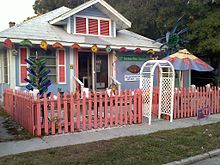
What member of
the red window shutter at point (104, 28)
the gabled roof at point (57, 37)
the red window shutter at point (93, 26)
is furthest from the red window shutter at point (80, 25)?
the red window shutter at point (104, 28)

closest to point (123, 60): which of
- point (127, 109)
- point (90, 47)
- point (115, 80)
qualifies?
point (115, 80)

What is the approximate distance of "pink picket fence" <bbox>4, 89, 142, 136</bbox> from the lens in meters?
7.45

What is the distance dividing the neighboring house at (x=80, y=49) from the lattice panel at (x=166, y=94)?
4.58 meters

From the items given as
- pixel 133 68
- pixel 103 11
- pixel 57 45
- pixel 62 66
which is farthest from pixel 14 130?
pixel 103 11

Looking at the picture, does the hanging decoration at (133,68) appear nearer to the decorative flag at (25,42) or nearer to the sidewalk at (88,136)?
the decorative flag at (25,42)

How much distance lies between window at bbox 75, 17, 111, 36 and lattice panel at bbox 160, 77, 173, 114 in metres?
6.27

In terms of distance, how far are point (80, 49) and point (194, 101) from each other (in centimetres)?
631

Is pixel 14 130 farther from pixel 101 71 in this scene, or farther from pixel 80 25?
pixel 80 25

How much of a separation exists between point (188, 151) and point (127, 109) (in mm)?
3243

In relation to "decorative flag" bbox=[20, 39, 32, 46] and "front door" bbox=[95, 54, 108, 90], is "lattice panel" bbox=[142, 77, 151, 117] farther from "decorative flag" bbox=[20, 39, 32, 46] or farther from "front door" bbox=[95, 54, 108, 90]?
"front door" bbox=[95, 54, 108, 90]

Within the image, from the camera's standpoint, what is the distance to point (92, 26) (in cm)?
1506

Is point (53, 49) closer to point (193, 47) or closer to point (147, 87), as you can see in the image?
point (147, 87)

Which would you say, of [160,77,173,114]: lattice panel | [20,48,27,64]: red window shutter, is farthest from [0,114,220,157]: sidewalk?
[20,48,27,64]: red window shutter

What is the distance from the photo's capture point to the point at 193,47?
1725 centimetres
